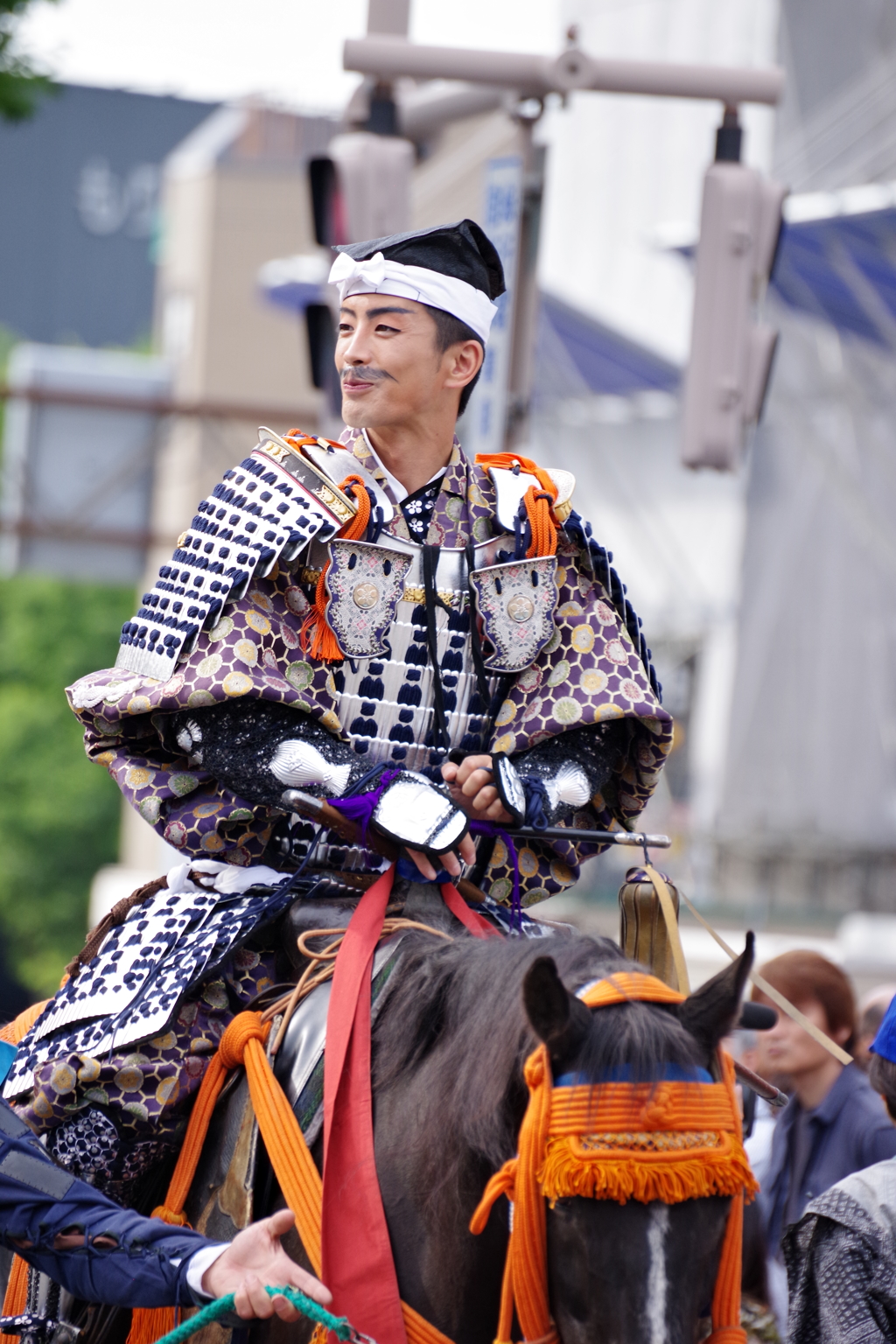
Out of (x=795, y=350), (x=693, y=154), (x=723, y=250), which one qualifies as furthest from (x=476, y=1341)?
(x=693, y=154)

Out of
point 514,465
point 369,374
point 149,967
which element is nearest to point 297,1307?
point 149,967

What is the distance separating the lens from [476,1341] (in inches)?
102

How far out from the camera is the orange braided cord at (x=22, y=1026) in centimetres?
355

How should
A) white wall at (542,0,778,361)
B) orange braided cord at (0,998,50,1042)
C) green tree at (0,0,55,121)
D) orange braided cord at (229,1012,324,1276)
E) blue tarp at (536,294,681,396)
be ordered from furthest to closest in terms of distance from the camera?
blue tarp at (536,294,681,396)
white wall at (542,0,778,361)
green tree at (0,0,55,121)
orange braided cord at (0,998,50,1042)
orange braided cord at (229,1012,324,1276)

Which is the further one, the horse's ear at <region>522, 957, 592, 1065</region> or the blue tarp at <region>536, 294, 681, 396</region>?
the blue tarp at <region>536, 294, 681, 396</region>

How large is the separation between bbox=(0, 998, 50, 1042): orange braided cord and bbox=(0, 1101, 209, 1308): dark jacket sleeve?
821mm

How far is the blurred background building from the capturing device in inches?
658

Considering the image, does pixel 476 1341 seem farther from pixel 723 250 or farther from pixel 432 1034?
pixel 723 250

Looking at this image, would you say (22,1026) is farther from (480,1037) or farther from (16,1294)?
(480,1037)

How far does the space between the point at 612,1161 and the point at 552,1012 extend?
7.7 inches

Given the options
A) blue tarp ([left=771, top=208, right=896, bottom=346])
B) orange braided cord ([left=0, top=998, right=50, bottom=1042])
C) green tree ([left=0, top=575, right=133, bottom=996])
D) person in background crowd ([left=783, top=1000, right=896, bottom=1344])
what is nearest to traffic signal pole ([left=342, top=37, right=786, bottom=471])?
orange braided cord ([left=0, top=998, right=50, bottom=1042])

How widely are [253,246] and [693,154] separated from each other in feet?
34.8

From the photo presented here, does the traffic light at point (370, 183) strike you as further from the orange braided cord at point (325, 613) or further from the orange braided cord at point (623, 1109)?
the orange braided cord at point (623, 1109)

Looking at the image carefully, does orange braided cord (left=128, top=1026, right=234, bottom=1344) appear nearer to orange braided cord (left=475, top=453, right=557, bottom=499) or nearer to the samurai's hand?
the samurai's hand
